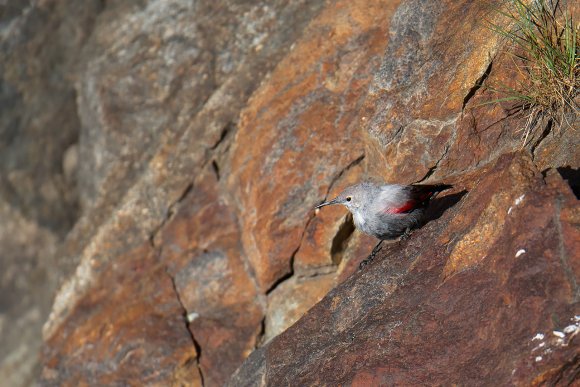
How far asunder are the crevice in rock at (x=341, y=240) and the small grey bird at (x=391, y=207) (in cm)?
79

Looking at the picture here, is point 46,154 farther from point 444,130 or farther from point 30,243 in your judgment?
point 444,130

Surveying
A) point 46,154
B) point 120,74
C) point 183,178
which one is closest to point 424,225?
point 183,178

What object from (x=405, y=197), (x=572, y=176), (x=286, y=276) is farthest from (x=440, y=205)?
(x=286, y=276)

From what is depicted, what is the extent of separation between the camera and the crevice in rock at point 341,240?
261 inches

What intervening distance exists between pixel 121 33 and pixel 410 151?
5.37 metres

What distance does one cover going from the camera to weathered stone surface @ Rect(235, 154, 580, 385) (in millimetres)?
Result: 3914

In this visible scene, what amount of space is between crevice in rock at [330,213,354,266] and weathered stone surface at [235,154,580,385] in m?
0.90

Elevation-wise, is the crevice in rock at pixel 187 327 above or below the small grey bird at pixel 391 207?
below

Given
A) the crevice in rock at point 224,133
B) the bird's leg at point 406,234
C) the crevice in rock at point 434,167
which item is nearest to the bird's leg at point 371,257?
the bird's leg at point 406,234

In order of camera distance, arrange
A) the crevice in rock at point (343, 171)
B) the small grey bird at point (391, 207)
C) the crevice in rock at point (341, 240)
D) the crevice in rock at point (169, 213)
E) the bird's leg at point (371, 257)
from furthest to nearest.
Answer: the crevice in rock at point (169, 213), the crevice in rock at point (343, 171), the crevice in rock at point (341, 240), the bird's leg at point (371, 257), the small grey bird at point (391, 207)

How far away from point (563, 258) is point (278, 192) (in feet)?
11.4

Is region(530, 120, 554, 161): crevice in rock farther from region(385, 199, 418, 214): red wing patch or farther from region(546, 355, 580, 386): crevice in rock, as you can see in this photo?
region(546, 355, 580, 386): crevice in rock

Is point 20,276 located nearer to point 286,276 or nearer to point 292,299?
point 286,276

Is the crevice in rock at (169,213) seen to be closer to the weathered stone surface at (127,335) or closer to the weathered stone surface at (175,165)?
the weathered stone surface at (175,165)
